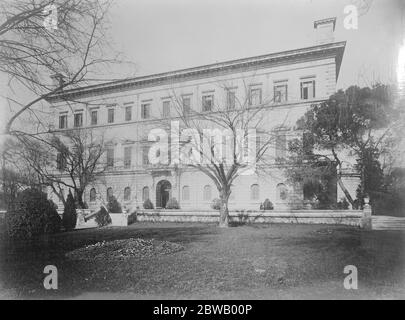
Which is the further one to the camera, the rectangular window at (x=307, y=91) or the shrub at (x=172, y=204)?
the rectangular window at (x=307, y=91)

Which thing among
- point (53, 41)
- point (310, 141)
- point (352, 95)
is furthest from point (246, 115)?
point (53, 41)

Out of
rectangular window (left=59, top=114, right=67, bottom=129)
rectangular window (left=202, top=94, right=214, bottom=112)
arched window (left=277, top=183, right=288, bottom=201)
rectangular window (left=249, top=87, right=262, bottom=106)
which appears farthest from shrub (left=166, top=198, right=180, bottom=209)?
arched window (left=277, top=183, right=288, bottom=201)

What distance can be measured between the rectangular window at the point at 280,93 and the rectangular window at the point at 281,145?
4.19ft

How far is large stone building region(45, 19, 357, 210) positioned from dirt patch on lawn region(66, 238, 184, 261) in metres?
1.31

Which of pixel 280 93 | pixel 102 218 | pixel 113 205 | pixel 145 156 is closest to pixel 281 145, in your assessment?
pixel 280 93

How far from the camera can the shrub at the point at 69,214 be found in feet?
22.9

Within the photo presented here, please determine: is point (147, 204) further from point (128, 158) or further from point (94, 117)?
point (94, 117)

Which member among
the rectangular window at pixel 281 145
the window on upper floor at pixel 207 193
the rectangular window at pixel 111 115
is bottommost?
the window on upper floor at pixel 207 193

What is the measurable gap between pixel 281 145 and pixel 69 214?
713cm

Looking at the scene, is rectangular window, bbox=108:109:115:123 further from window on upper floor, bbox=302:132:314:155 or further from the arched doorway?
window on upper floor, bbox=302:132:314:155

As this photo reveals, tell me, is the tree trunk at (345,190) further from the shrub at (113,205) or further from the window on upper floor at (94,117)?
the window on upper floor at (94,117)

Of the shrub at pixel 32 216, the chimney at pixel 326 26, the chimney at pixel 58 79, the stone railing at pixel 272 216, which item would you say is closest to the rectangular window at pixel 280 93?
the chimney at pixel 326 26
